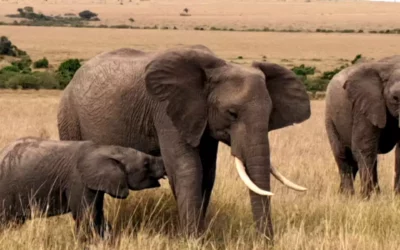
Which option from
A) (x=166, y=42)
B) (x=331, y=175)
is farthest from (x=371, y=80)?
(x=166, y=42)

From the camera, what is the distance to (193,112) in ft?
23.9

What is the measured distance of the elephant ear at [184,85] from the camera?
287 inches

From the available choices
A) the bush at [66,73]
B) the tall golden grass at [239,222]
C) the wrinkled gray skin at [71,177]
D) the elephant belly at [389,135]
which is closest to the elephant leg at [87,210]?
the wrinkled gray skin at [71,177]

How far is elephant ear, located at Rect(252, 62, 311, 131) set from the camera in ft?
25.0

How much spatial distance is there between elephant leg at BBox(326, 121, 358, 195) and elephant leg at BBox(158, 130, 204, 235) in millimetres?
4020

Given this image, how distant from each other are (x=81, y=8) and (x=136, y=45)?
95267mm

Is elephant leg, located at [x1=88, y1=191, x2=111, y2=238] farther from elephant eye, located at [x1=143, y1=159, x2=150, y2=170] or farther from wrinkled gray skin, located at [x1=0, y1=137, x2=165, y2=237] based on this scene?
elephant eye, located at [x1=143, y1=159, x2=150, y2=170]

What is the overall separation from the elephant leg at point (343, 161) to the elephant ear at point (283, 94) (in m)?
3.39

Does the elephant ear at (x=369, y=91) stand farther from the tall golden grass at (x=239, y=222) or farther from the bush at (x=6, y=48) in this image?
the bush at (x=6, y=48)

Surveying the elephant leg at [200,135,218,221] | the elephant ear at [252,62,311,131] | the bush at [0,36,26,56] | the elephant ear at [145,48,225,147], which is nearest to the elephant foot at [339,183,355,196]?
the elephant ear at [252,62,311,131]

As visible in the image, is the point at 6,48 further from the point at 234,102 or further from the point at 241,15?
the point at 241,15

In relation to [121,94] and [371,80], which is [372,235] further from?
[371,80]

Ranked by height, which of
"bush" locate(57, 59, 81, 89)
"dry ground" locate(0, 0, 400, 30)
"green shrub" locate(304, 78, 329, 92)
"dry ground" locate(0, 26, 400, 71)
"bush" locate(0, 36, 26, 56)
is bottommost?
"dry ground" locate(0, 0, 400, 30)

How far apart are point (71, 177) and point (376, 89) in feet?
15.1
